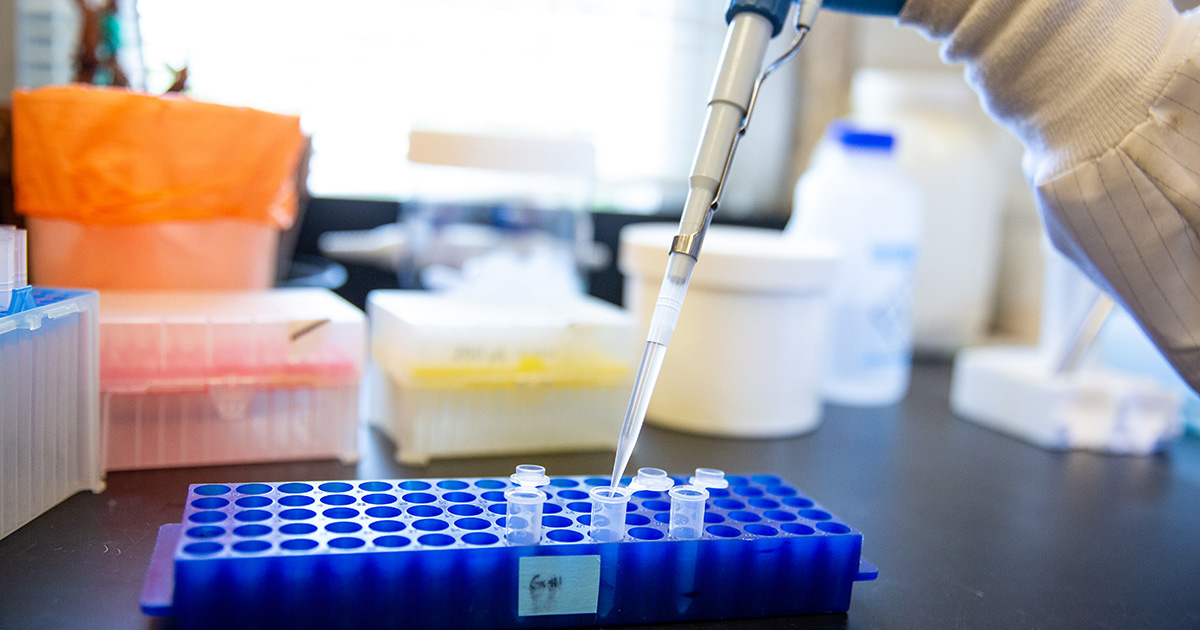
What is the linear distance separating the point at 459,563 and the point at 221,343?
315 mm

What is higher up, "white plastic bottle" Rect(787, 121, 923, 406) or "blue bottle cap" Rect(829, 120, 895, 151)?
"blue bottle cap" Rect(829, 120, 895, 151)

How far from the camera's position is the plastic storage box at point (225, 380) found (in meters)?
0.64

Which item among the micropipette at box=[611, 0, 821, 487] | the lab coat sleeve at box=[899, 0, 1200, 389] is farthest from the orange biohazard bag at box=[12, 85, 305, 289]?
the lab coat sleeve at box=[899, 0, 1200, 389]

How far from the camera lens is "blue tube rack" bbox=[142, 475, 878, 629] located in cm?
41

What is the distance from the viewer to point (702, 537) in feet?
1.56

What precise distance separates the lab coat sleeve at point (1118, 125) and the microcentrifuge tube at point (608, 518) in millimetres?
306

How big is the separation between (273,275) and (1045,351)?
2.67 feet

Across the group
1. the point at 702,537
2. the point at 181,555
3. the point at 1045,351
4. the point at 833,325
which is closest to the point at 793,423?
the point at 833,325

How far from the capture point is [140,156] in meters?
0.71

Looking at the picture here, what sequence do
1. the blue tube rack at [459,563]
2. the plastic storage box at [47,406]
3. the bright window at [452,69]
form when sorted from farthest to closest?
1. the bright window at [452,69]
2. the plastic storage box at [47,406]
3. the blue tube rack at [459,563]

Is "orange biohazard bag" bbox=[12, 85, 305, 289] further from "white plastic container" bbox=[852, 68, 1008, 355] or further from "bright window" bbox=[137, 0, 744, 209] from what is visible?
"white plastic container" bbox=[852, 68, 1008, 355]

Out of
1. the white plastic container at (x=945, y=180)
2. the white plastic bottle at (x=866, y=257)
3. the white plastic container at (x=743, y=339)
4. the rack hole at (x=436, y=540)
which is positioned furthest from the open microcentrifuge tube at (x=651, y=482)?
the white plastic container at (x=945, y=180)

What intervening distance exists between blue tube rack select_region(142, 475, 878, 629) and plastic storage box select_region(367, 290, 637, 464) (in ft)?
0.62

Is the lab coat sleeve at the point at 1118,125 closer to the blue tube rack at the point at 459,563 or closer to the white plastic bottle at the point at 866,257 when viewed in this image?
the blue tube rack at the point at 459,563
